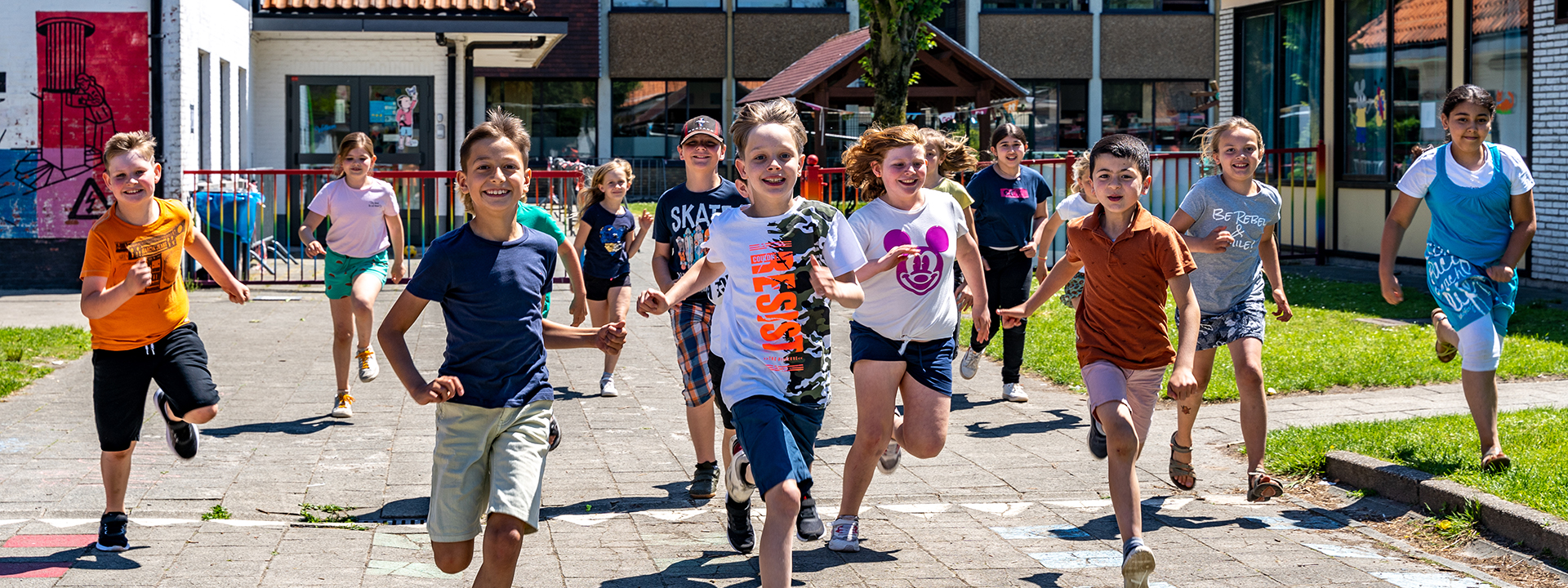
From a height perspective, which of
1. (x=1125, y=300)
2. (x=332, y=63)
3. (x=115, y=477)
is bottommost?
(x=115, y=477)

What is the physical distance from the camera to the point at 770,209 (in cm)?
482

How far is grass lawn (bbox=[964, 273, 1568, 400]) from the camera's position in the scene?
9.58 m

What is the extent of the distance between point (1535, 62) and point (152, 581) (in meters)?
14.6

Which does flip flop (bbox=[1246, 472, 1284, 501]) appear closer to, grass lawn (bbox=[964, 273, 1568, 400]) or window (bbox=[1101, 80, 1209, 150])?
grass lawn (bbox=[964, 273, 1568, 400])

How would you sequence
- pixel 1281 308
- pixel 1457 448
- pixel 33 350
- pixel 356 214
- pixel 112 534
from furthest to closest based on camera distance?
pixel 33 350, pixel 356 214, pixel 1457 448, pixel 1281 308, pixel 112 534

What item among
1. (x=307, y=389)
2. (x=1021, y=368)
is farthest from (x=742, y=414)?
(x=1021, y=368)

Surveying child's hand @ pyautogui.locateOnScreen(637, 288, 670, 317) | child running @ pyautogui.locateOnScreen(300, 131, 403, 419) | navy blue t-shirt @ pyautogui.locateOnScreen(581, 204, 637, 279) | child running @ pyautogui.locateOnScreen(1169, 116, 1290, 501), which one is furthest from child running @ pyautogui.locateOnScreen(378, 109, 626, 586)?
navy blue t-shirt @ pyautogui.locateOnScreen(581, 204, 637, 279)

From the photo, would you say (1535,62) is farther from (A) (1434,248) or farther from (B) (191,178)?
(B) (191,178)

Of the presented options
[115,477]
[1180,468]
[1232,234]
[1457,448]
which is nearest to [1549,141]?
[1457,448]

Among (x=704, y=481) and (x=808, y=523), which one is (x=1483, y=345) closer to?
(x=808, y=523)

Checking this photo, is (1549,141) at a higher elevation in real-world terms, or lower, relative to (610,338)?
higher

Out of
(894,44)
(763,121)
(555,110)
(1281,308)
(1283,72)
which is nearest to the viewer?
(763,121)

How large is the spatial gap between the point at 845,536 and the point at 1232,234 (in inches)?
93.5

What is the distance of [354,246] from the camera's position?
28.9 feet
